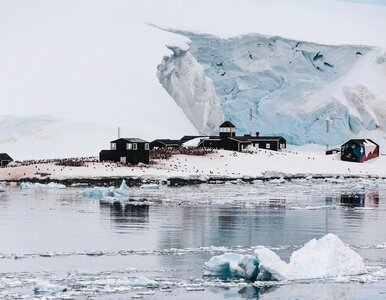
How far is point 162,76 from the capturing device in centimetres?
9056

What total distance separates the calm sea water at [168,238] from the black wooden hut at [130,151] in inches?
654

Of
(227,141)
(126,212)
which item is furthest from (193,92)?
(126,212)

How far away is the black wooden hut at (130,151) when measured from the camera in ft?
201

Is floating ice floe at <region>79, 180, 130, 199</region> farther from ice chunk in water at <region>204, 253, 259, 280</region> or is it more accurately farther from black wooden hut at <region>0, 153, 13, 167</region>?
ice chunk in water at <region>204, 253, 259, 280</region>

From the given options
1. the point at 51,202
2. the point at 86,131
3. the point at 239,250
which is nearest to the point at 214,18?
the point at 86,131

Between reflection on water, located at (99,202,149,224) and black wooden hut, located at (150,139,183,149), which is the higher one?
black wooden hut, located at (150,139,183,149)

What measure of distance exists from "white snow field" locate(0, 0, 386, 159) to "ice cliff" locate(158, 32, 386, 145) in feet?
0.38

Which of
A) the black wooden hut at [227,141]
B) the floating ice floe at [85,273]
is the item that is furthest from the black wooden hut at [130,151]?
the floating ice floe at [85,273]

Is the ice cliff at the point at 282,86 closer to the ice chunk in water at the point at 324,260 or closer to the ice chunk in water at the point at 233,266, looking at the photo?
the ice chunk in water at the point at 233,266

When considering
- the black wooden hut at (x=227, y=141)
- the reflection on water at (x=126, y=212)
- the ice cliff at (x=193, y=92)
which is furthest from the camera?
the ice cliff at (x=193, y=92)

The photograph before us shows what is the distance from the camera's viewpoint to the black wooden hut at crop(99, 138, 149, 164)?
201ft

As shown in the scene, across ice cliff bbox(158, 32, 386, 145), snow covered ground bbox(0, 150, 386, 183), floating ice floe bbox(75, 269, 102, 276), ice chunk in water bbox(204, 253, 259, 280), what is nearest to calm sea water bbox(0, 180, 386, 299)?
floating ice floe bbox(75, 269, 102, 276)

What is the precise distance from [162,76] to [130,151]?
30.0 m

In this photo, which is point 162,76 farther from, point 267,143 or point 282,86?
point 282,86
